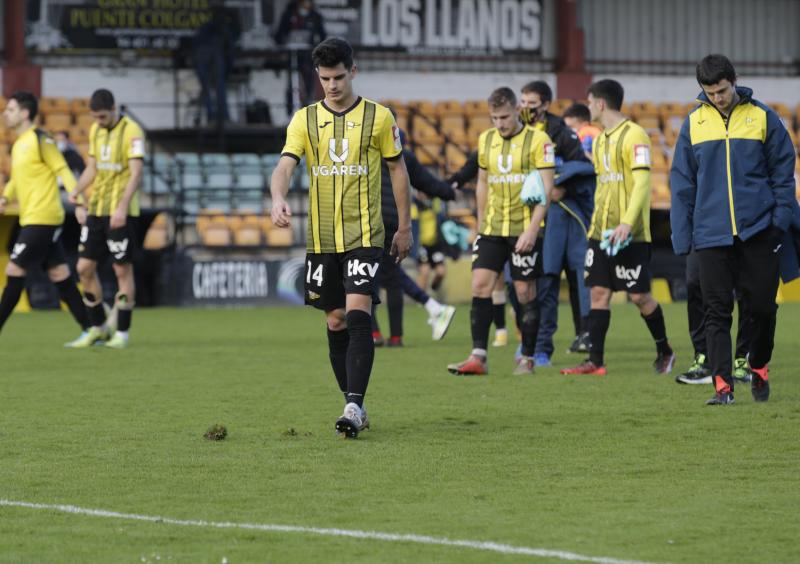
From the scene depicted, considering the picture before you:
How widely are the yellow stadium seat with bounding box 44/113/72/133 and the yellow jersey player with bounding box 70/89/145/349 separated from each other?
11.0 m

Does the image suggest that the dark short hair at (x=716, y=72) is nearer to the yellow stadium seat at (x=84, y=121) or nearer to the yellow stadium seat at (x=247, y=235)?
the yellow stadium seat at (x=247, y=235)

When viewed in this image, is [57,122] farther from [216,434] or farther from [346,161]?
[216,434]

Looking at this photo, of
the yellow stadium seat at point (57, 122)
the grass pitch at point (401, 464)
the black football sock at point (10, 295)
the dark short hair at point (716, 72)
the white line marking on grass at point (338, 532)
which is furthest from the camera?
the yellow stadium seat at point (57, 122)

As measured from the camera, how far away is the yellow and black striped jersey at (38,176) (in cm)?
1275

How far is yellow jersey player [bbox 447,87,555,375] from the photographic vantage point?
10234 millimetres

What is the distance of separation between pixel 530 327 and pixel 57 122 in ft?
50.9

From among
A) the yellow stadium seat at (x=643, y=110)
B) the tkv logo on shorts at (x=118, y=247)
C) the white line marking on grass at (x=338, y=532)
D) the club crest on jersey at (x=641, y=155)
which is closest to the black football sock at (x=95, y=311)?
the tkv logo on shorts at (x=118, y=247)

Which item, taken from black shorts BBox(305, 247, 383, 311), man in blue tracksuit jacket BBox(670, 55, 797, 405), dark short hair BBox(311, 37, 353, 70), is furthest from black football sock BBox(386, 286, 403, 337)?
dark short hair BBox(311, 37, 353, 70)

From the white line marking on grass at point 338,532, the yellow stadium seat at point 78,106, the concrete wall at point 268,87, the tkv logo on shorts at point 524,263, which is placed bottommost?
the white line marking on grass at point 338,532

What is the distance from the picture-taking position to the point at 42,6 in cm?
2669

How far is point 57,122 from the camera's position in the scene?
24.5 m

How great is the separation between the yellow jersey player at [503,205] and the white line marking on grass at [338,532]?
514 centimetres

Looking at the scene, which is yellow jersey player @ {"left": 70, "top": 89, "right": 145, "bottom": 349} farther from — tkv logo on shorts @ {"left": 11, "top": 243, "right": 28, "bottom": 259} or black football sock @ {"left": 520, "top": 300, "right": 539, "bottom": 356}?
black football sock @ {"left": 520, "top": 300, "right": 539, "bottom": 356}

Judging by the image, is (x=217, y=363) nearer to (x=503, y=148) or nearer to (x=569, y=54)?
(x=503, y=148)
